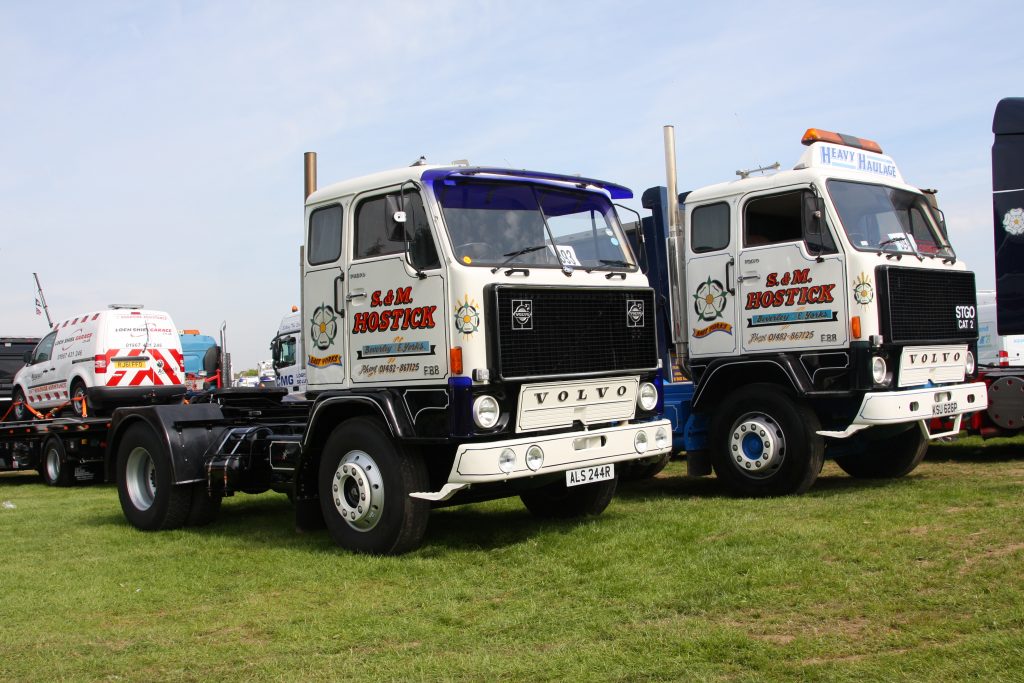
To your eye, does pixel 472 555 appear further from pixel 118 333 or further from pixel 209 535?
pixel 118 333

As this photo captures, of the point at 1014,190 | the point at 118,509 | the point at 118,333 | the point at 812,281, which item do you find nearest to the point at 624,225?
the point at 812,281

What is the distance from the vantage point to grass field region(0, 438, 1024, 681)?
4898 millimetres

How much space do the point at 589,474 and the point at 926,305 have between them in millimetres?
3895

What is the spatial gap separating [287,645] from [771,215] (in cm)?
622

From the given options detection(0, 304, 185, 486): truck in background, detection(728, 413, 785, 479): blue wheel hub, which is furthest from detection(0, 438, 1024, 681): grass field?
detection(0, 304, 185, 486): truck in background

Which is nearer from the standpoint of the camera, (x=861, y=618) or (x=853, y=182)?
(x=861, y=618)

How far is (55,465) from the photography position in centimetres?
1420

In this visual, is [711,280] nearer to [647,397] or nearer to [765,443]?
[765,443]

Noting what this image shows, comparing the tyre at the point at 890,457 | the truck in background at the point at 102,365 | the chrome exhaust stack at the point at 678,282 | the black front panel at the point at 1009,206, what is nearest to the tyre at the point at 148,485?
the chrome exhaust stack at the point at 678,282

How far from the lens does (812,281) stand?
9266 mm

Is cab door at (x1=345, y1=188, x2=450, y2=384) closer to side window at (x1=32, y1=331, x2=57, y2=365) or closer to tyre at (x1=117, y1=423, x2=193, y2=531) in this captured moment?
tyre at (x1=117, y1=423, x2=193, y2=531)

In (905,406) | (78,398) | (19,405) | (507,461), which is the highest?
(78,398)

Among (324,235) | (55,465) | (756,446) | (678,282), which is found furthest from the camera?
(55,465)

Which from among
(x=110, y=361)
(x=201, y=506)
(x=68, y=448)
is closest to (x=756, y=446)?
(x=201, y=506)
